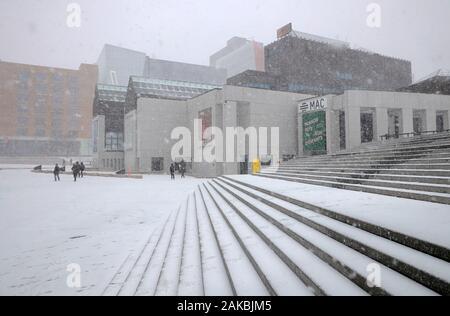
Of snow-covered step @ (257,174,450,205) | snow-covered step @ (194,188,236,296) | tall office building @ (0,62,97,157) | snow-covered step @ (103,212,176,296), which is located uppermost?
tall office building @ (0,62,97,157)

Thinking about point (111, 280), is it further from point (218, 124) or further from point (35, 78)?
point (35, 78)

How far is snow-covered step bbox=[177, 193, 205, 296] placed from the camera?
347cm

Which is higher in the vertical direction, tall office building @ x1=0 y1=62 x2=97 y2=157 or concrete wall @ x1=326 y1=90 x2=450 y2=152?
tall office building @ x1=0 y1=62 x2=97 y2=157

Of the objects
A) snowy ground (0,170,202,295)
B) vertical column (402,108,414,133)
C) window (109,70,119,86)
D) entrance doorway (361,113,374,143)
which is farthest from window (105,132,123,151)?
window (109,70,119,86)

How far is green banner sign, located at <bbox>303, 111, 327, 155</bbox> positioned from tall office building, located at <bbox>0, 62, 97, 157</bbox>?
8392 centimetres

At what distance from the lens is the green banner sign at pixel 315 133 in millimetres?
29469

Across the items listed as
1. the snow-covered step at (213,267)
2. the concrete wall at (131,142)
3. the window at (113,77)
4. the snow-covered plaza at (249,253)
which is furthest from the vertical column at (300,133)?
the window at (113,77)

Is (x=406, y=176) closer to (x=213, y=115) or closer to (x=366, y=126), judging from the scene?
(x=213, y=115)

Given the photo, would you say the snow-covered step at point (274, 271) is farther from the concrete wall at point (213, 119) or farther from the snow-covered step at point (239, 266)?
the concrete wall at point (213, 119)

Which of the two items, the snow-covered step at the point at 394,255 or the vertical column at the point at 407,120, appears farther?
the vertical column at the point at 407,120

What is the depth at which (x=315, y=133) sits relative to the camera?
30141 mm

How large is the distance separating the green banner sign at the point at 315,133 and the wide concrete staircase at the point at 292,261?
82.9 ft

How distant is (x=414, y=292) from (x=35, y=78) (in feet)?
357

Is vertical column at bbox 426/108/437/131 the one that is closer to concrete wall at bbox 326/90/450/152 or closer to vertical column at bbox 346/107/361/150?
concrete wall at bbox 326/90/450/152
